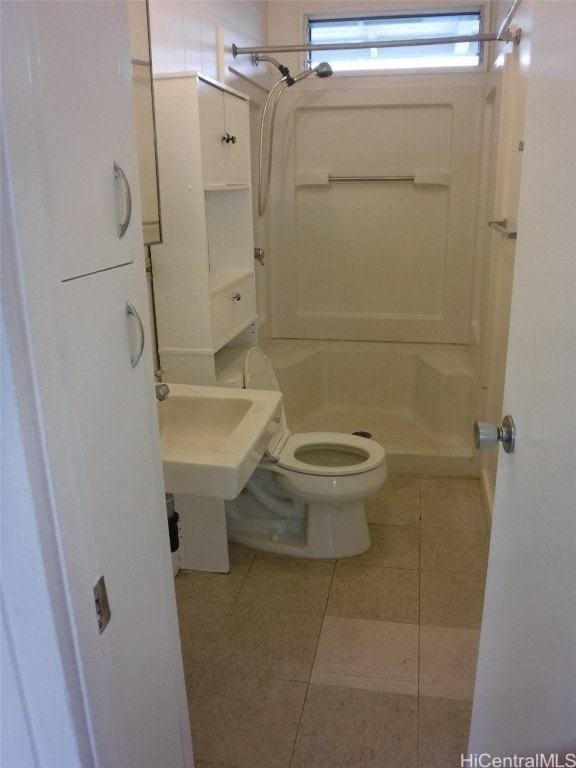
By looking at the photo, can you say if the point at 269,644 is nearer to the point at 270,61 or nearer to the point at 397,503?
the point at 397,503

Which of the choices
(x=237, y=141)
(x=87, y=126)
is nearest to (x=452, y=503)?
(x=237, y=141)

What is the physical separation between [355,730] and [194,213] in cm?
161

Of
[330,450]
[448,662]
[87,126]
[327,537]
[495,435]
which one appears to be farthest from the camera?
[330,450]

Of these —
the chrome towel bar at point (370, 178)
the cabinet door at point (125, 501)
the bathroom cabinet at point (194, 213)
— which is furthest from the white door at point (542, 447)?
the chrome towel bar at point (370, 178)

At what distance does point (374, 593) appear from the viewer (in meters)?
2.21

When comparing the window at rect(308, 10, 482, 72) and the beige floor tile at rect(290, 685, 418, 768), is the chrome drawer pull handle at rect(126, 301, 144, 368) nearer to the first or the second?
the beige floor tile at rect(290, 685, 418, 768)

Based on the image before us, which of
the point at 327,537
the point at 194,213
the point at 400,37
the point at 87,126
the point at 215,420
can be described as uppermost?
the point at 400,37

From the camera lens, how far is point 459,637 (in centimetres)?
199

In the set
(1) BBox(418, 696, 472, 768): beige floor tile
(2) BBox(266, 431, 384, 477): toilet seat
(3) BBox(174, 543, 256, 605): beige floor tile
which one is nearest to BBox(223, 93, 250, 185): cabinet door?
(2) BBox(266, 431, 384, 477): toilet seat

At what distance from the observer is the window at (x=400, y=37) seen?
3266 millimetres

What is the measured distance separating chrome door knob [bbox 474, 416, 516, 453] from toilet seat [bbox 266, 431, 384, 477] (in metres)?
1.25

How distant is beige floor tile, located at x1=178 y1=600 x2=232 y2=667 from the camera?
194 cm

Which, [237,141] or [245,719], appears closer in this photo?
[245,719]

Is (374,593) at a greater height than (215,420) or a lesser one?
lesser
